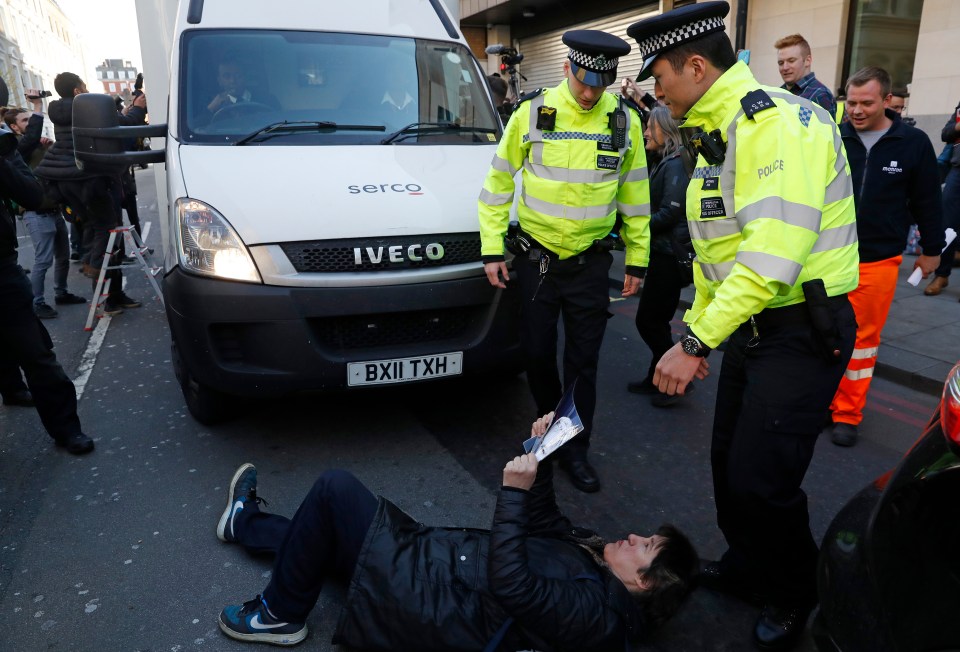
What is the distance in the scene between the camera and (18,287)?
12.1 feet

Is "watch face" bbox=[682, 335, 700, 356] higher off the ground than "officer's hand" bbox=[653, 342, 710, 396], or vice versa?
"watch face" bbox=[682, 335, 700, 356]

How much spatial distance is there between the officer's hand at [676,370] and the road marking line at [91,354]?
3.99 meters

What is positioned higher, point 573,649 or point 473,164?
point 473,164

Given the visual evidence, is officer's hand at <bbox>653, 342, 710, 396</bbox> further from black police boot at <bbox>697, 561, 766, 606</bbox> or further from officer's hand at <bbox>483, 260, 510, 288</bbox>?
officer's hand at <bbox>483, 260, 510, 288</bbox>

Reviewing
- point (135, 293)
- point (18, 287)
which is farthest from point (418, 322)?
point (135, 293)

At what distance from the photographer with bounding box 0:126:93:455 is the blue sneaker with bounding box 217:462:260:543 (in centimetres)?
124

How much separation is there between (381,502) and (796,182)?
1557mm

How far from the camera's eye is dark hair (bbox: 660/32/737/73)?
207cm

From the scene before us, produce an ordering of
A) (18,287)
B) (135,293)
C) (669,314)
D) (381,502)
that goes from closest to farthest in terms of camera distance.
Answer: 1. (381,502)
2. (18,287)
3. (669,314)
4. (135,293)

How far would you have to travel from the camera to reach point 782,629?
2396mm

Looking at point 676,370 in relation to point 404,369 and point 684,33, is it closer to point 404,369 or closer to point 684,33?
point 684,33

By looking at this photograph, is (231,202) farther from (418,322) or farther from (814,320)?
(814,320)

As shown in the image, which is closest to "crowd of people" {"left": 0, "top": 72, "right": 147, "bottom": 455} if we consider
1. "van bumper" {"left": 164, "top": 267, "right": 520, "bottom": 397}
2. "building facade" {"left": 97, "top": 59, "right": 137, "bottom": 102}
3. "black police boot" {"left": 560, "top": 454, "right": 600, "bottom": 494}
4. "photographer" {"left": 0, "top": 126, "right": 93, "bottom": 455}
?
→ "photographer" {"left": 0, "top": 126, "right": 93, "bottom": 455}

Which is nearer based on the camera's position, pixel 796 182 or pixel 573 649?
pixel 796 182
